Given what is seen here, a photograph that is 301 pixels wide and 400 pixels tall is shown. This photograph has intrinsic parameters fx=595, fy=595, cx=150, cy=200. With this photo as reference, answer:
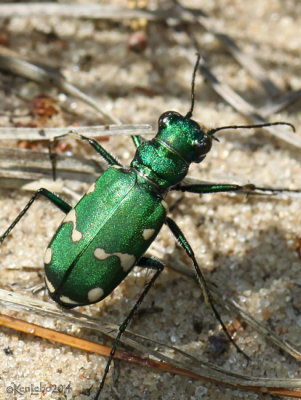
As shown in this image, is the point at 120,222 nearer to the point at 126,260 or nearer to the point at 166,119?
the point at 126,260

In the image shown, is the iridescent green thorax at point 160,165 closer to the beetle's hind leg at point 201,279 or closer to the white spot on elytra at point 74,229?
the beetle's hind leg at point 201,279

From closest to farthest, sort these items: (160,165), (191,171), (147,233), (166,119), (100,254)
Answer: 1. (100,254)
2. (147,233)
3. (160,165)
4. (166,119)
5. (191,171)

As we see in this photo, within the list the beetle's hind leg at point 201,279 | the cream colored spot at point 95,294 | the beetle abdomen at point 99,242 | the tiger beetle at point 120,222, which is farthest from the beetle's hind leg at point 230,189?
the cream colored spot at point 95,294

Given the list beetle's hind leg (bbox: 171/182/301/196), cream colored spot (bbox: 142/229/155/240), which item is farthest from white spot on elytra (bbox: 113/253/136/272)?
beetle's hind leg (bbox: 171/182/301/196)

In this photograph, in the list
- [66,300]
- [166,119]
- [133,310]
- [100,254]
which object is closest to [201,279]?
[133,310]

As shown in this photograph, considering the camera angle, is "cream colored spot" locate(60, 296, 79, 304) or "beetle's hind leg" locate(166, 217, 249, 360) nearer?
"cream colored spot" locate(60, 296, 79, 304)

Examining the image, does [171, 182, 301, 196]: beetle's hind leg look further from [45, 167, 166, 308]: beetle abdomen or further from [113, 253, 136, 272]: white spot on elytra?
[113, 253, 136, 272]: white spot on elytra

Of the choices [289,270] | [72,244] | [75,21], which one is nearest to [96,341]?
[72,244]
